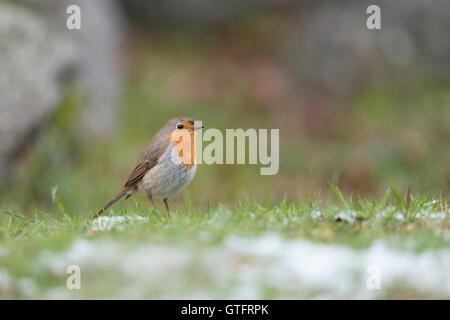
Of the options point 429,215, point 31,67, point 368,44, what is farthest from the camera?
point 368,44

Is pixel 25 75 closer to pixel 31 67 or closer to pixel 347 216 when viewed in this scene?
pixel 31 67

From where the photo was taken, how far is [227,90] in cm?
1627

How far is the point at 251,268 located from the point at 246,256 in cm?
17

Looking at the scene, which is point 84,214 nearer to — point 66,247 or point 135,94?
point 66,247

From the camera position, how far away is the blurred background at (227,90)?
33.4 feet

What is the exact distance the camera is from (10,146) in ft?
30.7

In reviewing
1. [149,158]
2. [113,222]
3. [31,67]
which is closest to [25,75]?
[31,67]

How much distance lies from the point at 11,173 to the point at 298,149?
648 centimetres

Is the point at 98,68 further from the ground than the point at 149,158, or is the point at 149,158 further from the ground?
the point at 98,68

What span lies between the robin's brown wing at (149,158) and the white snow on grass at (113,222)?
114 centimetres

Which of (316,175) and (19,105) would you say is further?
(316,175)

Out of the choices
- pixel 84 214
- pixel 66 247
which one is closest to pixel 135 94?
pixel 84 214

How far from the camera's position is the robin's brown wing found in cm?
690

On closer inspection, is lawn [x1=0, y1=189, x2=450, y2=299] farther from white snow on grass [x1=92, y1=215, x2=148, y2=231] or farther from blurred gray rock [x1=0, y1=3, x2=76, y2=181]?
blurred gray rock [x1=0, y1=3, x2=76, y2=181]
